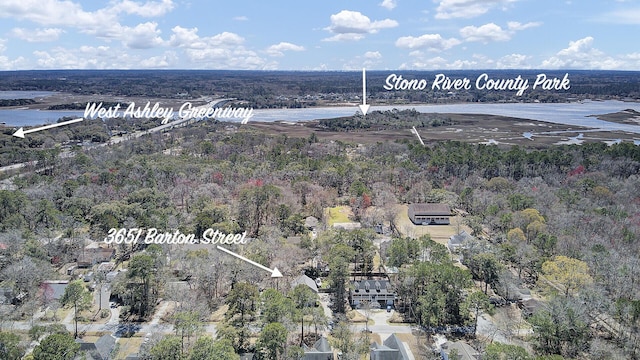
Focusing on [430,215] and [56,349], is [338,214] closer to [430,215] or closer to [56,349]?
[430,215]

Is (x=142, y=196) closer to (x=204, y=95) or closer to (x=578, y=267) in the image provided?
(x=578, y=267)

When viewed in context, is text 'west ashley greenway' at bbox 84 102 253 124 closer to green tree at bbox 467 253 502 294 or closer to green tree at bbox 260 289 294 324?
green tree at bbox 260 289 294 324

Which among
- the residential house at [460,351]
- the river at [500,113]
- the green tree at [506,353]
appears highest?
the river at [500,113]

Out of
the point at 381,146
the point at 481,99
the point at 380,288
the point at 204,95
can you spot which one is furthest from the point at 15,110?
the point at 481,99

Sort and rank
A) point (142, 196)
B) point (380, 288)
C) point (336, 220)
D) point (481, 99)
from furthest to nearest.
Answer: point (481, 99) < point (336, 220) < point (142, 196) < point (380, 288)

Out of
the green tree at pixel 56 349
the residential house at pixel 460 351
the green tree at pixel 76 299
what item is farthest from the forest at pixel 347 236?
the green tree at pixel 56 349

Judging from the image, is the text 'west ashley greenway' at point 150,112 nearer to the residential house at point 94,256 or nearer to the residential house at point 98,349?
the residential house at point 94,256
